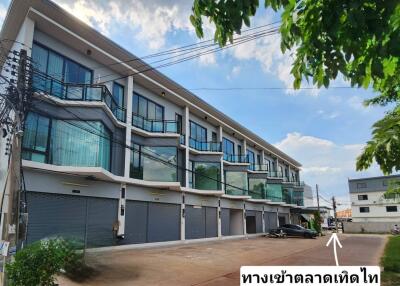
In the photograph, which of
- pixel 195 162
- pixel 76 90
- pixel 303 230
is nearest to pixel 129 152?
pixel 76 90

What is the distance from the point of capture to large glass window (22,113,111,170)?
51.1ft

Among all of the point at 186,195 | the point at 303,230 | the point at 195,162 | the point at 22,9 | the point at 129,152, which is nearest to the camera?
the point at 22,9

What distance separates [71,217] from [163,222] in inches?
330

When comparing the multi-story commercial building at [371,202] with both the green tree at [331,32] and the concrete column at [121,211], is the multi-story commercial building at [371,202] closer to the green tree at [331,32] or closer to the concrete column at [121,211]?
the concrete column at [121,211]

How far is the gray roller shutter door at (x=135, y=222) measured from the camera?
21.0m

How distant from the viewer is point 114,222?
19.8 m

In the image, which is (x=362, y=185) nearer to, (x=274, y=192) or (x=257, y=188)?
(x=274, y=192)

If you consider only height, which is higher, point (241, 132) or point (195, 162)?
point (241, 132)

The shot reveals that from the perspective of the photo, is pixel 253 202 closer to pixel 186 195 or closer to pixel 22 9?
pixel 186 195

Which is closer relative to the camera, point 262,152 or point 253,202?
point 253,202

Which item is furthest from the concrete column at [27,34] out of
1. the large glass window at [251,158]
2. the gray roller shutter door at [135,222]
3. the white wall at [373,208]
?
the white wall at [373,208]

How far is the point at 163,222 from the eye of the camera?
2422 centimetres

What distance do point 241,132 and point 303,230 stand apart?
43.2 ft

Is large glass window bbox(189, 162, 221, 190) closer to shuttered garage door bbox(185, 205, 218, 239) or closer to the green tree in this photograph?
shuttered garage door bbox(185, 205, 218, 239)
